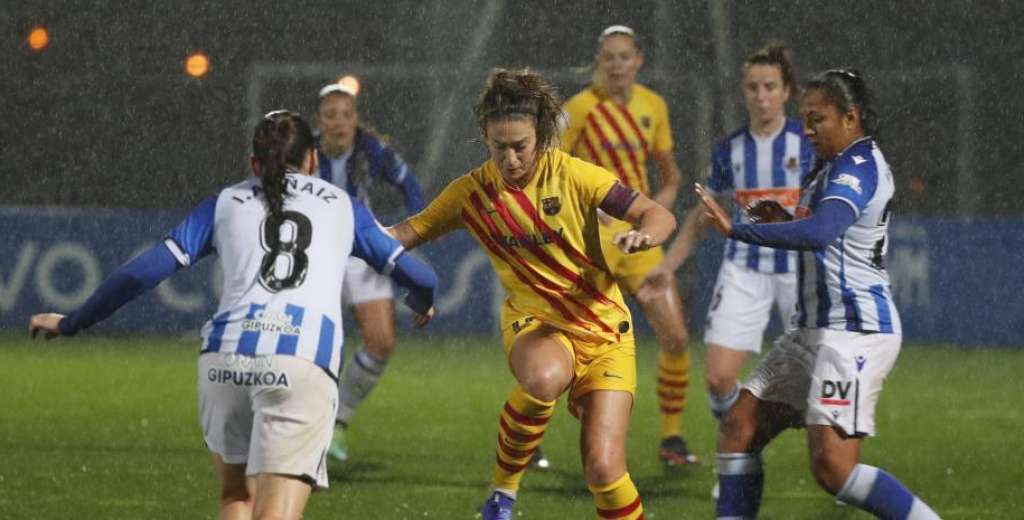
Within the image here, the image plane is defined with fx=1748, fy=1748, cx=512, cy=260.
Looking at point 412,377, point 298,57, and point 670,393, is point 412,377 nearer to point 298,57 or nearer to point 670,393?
point 670,393

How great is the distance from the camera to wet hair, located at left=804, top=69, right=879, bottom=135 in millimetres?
5785

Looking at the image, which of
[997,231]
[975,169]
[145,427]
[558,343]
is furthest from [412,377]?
[975,169]

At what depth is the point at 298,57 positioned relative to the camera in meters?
24.6

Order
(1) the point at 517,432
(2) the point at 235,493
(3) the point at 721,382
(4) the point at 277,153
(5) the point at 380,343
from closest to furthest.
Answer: (4) the point at 277,153 → (2) the point at 235,493 → (1) the point at 517,432 → (3) the point at 721,382 → (5) the point at 380,343

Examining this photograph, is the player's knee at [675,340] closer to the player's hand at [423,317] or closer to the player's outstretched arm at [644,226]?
the player's outstretched arm at [644,226]

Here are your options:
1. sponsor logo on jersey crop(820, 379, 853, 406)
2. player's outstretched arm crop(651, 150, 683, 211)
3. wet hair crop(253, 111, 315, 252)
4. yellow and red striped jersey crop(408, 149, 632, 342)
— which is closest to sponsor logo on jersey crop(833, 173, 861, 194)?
sponsor logo on jersey crop(820, 379, 853, 406)

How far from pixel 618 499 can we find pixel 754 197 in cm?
320

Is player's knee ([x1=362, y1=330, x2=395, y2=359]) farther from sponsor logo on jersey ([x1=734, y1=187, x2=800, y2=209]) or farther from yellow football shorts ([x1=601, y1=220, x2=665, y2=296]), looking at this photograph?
sponsor logo on jersey ([x1=734, y1=187, x2=800, y2=209])

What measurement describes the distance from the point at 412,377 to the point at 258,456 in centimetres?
810

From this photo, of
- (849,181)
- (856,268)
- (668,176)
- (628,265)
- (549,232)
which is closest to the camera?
(849,181)

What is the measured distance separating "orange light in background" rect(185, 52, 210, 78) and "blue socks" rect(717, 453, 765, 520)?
17770mm

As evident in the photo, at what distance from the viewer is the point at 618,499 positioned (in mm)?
5668

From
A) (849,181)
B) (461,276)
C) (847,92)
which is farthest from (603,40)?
(461,276)

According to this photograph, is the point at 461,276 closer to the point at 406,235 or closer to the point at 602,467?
the point at 406,235
